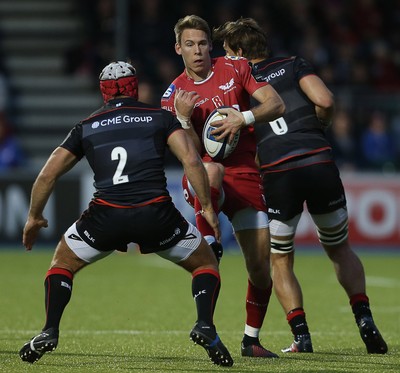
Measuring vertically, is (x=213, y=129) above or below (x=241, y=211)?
above

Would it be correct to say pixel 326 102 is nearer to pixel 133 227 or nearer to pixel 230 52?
pixel 230 52

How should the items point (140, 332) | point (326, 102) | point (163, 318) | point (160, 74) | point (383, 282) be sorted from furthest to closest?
point (160, 74) < point (383, 282) < point (163, 318) < point (140, 332) < point (326, 102)

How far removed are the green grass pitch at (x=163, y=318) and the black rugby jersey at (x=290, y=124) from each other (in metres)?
1.42

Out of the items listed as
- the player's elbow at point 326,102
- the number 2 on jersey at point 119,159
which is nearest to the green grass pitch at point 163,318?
the number 2 on jersey at point 119,159

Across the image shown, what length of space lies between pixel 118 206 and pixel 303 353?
6.22 feet

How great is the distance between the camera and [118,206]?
7.04 metres

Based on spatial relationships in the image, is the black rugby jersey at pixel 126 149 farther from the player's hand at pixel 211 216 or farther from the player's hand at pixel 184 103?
the player's hand at pixel 184 103

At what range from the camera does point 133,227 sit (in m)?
7.00

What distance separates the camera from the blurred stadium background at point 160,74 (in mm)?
17406

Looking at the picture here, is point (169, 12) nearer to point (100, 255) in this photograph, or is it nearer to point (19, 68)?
point (19, 68)

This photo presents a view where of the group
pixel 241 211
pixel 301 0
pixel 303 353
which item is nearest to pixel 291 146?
pixel 241 211

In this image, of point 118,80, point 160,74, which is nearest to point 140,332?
point 118,80

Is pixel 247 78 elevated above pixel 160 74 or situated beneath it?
elevated above

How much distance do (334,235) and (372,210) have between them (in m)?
9.12
